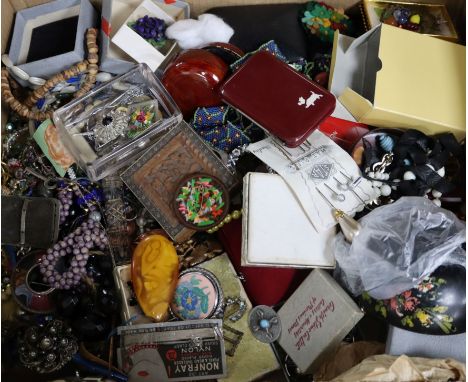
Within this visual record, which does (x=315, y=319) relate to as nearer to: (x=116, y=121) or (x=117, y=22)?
(x=116, y=121)

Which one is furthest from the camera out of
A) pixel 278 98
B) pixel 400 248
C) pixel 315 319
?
pixel 278 98

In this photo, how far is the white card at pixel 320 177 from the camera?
1228 mm

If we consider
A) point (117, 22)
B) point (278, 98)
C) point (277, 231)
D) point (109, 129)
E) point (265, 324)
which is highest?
point (117, 22)

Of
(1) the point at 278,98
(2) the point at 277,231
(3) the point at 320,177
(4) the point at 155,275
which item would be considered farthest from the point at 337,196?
(4) the point at 155,275

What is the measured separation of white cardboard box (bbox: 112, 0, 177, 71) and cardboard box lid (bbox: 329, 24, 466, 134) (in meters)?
0.52

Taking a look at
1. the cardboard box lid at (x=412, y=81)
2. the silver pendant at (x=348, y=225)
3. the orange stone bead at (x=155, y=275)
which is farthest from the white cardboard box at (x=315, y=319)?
the cardboard box lid at (x=412, y=81)

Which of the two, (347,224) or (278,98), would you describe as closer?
(347,224)

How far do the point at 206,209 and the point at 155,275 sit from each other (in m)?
0.22

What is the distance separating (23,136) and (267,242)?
32.1 inches

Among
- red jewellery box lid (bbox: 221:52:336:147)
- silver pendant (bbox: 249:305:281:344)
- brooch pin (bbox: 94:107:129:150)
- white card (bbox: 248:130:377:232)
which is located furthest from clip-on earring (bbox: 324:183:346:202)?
brooch pin (bbox: 94:107:129:150)

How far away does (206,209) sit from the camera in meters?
1.31

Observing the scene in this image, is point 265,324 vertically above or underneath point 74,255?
underneath

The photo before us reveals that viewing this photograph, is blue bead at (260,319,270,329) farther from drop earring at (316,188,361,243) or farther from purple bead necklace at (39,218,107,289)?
purple bead necklace at (39,218,107,289)

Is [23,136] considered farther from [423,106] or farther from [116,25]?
[423,106]
